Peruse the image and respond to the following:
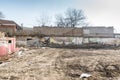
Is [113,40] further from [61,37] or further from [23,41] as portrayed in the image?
[23,41]

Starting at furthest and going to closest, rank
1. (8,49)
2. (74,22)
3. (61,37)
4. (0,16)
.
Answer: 1. (74,22)
2. (0,16)
3. (61,37)
4. (8,49)

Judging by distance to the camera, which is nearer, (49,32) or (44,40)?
(44,40)

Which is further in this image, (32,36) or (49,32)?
(49,32)

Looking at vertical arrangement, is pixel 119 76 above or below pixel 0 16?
below

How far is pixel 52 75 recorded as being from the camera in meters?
11.8

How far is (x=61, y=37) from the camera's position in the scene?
49688mm

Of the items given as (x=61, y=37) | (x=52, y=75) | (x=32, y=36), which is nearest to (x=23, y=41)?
(x=32, y=36)

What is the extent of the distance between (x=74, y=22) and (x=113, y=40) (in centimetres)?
2861

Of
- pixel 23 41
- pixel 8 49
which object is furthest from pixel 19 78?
pixel 23 41

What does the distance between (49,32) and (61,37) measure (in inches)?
178

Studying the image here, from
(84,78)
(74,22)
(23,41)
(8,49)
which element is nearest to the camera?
(84,78)

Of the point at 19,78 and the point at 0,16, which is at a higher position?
the point at 0,16

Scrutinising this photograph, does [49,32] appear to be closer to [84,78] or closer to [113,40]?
[113,40]

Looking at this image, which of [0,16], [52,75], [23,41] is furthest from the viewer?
[0,16]
